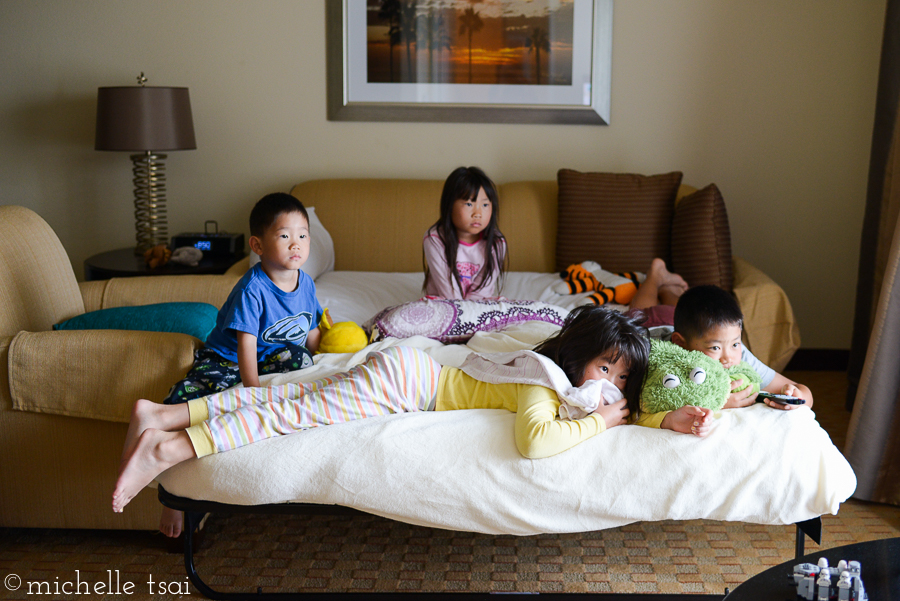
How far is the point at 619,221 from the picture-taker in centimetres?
286

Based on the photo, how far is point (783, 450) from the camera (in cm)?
145

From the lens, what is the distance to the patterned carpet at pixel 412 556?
1.71m

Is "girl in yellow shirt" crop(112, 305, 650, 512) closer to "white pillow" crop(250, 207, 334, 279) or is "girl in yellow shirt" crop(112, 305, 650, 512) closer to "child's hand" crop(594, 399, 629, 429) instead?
"child's hand" crop(594, 399, 629, 429)

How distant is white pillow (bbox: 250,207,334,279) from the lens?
2.72 meters

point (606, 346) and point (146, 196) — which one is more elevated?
point (146, 196)

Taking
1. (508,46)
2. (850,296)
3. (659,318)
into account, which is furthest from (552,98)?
(850,296)

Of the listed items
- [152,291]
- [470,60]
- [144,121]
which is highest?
[470,60]

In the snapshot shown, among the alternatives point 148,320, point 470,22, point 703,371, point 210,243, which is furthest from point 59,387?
point 470,22

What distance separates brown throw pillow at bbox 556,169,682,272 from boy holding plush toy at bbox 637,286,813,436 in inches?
41.1


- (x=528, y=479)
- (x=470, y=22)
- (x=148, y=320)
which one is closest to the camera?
(x=528, y=479)

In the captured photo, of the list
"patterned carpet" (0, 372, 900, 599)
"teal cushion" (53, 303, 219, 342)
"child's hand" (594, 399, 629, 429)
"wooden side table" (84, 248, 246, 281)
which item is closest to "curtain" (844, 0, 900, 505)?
"patterned carpet" (0, 372, 900, 599)

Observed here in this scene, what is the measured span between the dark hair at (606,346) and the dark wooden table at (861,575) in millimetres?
505

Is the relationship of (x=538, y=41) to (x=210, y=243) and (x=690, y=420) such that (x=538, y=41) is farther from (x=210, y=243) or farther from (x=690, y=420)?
(x=690, y=420)

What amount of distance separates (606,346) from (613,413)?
148 mm
